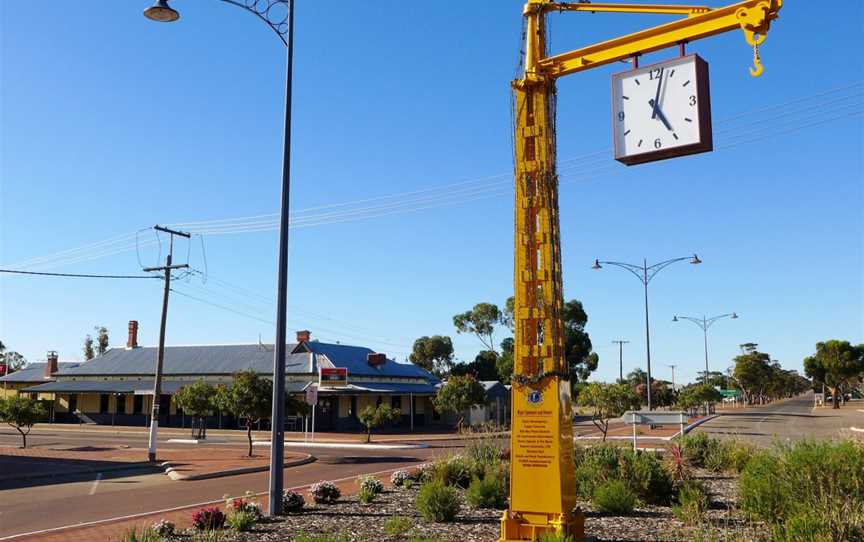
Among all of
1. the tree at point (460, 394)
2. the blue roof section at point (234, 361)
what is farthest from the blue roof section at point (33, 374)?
the tree at point (460, 394)

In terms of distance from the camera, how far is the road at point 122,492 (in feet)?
45.9

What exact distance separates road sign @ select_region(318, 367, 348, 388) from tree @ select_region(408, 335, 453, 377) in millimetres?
49645

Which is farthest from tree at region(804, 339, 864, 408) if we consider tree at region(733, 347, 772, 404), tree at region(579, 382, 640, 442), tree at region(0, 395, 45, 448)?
tree at region(0, 395, 45, 448)

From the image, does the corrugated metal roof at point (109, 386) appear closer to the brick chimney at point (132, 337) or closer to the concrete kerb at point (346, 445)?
the brick chimney at point (132, 337)

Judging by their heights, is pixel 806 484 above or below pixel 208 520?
above

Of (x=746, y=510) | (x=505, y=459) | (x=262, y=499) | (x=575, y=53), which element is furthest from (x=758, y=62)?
(x=262, y=499)

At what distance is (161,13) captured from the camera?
13.7m

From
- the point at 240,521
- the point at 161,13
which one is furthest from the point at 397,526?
the point at 161,13

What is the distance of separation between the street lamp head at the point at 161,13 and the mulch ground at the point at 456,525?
9.14 meters

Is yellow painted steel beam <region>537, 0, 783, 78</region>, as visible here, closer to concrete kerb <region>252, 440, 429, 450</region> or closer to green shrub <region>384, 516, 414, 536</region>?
green shrub <region>384, 516, 414, 536</region>

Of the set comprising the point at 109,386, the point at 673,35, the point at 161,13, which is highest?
the point at 161,13

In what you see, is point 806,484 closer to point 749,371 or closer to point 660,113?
point 660,113

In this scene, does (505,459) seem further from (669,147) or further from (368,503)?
(669,147)

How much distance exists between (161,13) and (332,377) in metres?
32.7
